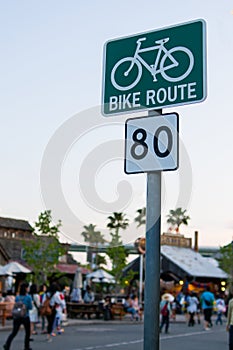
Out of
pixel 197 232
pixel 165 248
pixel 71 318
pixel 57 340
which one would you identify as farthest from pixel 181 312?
pixel 197 232

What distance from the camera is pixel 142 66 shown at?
448cm

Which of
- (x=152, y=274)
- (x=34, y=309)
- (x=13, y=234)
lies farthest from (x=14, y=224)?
(x=152, y=274)

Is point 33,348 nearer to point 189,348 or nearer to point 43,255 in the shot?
point 189,348

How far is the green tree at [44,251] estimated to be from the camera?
121ft

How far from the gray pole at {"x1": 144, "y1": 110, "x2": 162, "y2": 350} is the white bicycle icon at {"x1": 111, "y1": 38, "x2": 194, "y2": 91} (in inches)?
34.4

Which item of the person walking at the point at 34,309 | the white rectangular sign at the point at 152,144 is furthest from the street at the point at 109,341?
the white rectangular sign at the point at 152,144

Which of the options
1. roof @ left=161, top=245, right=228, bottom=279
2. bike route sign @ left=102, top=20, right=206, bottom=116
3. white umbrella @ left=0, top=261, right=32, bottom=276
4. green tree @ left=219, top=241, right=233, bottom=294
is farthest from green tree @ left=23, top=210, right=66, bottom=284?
bike route sign @ left=102, top=20, right=206, bottom=116

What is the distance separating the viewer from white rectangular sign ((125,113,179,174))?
4.21 m

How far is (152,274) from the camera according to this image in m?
4.07

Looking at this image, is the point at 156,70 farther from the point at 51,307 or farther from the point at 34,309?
the point at 34,309

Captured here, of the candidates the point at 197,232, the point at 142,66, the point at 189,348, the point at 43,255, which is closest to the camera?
the point at 142,66

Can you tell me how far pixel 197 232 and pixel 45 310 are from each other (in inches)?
2281

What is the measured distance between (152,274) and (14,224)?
5616 centimetres

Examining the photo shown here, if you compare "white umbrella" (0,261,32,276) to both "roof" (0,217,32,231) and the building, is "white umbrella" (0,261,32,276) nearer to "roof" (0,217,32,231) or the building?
the building
